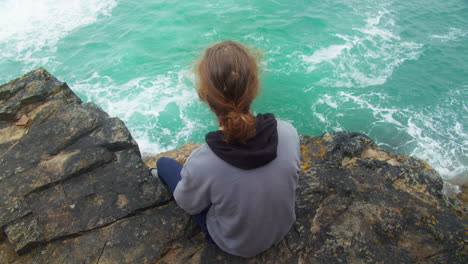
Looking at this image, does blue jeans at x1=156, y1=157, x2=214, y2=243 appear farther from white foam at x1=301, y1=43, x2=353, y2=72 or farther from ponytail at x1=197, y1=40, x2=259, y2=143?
white foam at x1=301, y1=43, x2=353, y2=72

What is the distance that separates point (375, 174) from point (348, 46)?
11.2 m

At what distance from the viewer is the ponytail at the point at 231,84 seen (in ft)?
5.87

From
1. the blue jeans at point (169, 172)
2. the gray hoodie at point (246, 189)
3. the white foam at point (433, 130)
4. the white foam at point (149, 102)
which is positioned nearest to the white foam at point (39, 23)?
the white foam at point (149, 102)

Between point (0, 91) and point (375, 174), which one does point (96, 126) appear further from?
point (375, 174)

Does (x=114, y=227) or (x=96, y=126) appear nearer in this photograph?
(x=114, y=227)

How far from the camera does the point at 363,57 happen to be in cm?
1277

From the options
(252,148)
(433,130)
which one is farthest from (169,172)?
(433,130)

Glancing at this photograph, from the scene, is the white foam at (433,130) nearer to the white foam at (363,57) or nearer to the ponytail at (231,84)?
the white foam at (363,57)

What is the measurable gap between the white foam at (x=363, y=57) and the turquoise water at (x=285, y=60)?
51 mm

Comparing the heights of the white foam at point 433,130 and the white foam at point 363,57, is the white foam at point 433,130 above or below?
below

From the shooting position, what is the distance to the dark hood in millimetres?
1821

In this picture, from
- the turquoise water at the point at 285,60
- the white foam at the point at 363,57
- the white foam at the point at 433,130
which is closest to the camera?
the white foam at the point at 433,130

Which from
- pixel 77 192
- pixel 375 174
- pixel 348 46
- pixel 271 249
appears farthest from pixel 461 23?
pixel 77 192

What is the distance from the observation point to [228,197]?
1982 millimetres
